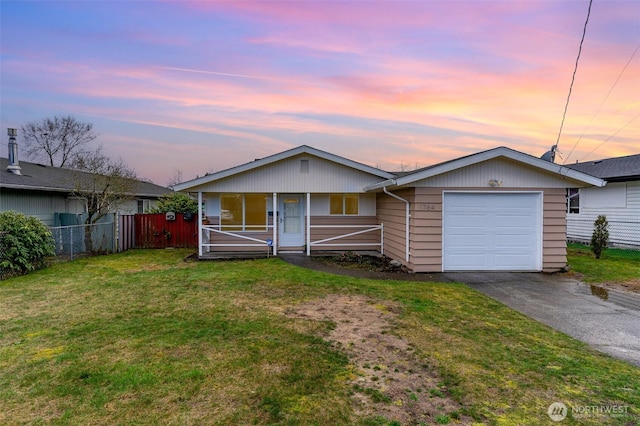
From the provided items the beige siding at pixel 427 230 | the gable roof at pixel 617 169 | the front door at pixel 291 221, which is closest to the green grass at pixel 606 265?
the gable roof at pixel 617 169

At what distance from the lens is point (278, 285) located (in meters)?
7.88

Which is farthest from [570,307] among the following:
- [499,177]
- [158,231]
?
[158,231]

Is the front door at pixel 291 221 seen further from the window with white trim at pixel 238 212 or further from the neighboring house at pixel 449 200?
the window with white trim at pixel 238 212

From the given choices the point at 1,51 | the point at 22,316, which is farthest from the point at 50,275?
the point at 1,51

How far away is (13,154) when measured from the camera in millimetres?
14266

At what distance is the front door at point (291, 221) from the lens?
1312 cm

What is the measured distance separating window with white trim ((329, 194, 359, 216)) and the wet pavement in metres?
3.34

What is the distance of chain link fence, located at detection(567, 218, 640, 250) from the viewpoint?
13.6 meters

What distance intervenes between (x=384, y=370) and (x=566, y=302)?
4.97m

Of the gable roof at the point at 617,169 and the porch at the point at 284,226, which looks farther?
the gable roof at the point at 617,169

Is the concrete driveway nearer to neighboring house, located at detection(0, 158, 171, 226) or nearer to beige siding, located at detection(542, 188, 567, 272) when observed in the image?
beige siding, located at detection(542, 188, 567, 272)

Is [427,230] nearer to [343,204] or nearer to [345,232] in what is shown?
[345,232]

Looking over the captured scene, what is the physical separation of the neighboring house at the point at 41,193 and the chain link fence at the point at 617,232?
21.6 metres

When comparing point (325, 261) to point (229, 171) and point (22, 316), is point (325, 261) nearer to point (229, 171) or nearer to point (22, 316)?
point (229, 171)
